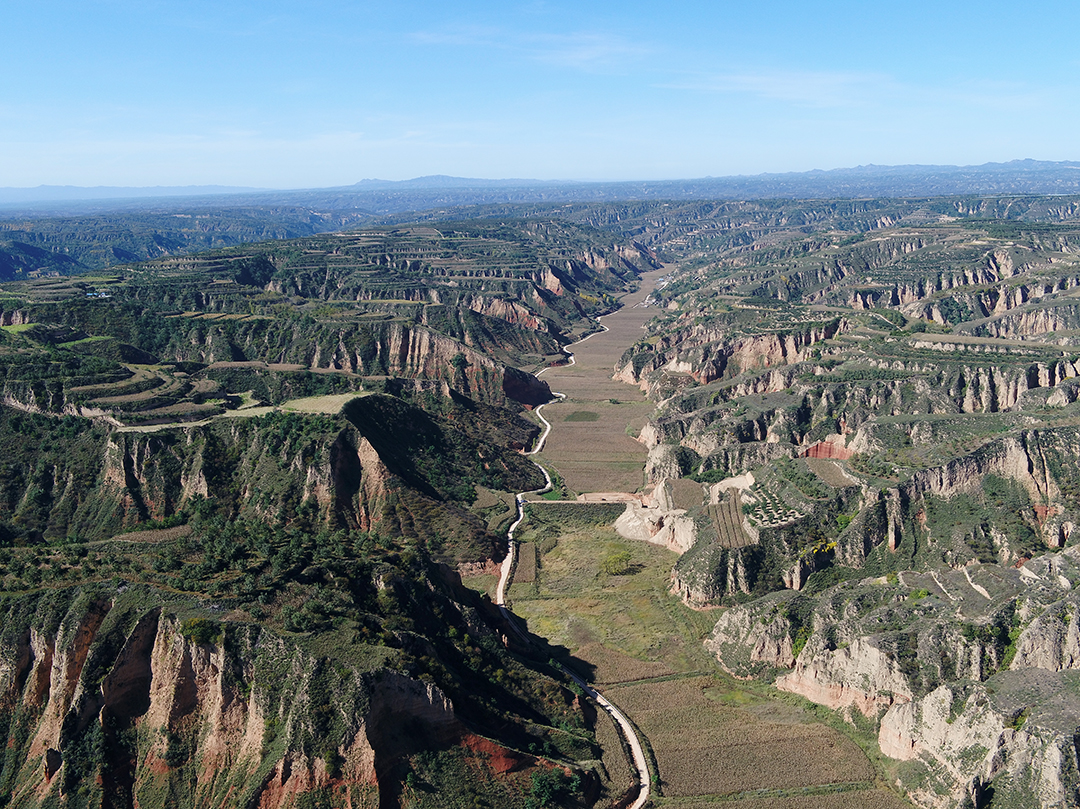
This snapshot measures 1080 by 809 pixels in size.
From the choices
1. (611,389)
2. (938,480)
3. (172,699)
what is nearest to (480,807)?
(172,699)

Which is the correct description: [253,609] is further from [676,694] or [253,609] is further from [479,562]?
[479,562]

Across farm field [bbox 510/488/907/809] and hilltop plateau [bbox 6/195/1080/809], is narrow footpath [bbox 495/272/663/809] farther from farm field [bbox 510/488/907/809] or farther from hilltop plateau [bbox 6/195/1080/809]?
hilltop plateau [bbox 6/195/1080/809]

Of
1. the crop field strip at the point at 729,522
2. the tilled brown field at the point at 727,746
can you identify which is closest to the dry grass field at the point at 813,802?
the tilled brown field at the point at 727,746

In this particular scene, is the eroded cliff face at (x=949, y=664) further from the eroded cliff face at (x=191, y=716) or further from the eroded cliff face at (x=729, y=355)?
the eroded cliff face at (x=729, y=355)

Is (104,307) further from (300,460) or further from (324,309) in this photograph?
(300,460)

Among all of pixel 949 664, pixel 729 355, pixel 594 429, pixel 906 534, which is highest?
pixel 729 355

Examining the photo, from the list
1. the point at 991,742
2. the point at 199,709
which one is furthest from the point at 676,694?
the point at 199,709
